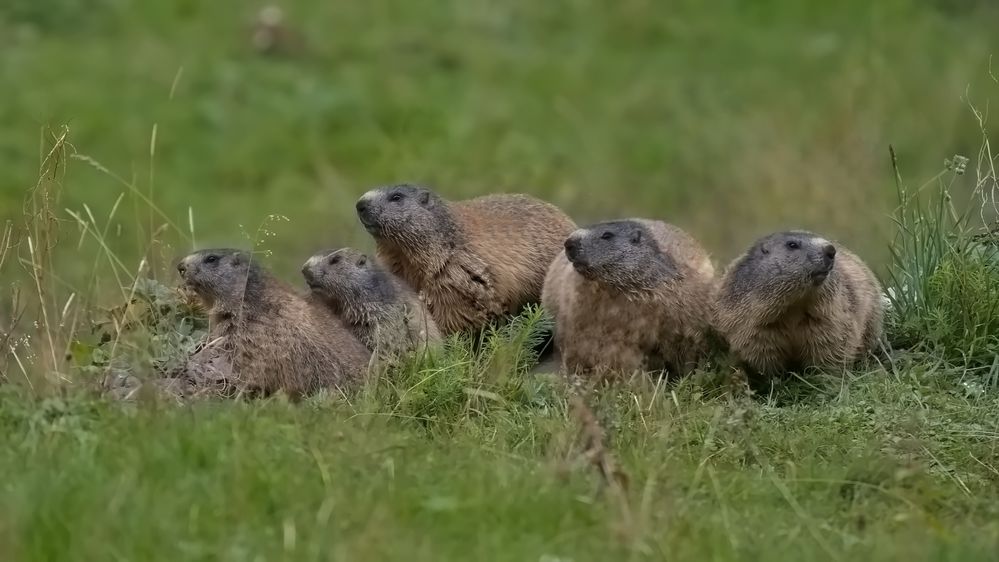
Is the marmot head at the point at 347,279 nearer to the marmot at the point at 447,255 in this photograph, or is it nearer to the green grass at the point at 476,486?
the marmot at the point at 447,255

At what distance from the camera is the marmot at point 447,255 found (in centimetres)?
807

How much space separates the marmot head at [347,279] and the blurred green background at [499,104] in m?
4.65

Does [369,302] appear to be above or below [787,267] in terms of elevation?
below

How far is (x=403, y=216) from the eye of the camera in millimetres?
8070

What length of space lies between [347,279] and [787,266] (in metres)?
2.23

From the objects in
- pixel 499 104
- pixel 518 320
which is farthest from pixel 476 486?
pixel 499 104

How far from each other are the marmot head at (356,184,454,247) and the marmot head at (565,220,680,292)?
2.88 feet

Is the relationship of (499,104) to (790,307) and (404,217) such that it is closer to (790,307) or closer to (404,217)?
(404,217)

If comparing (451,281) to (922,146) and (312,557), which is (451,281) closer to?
(312,557)

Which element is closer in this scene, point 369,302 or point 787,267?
point 787,267

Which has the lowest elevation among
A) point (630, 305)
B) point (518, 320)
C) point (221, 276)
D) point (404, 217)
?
A: point (518, 320)

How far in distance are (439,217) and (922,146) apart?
8.29 m

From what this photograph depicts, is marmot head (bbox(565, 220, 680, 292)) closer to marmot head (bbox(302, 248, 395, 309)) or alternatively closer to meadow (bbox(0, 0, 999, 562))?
meadow (bbox(0, 0, 999, 562))

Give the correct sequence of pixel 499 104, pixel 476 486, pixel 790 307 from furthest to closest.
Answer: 1. pixel 499 104
2. pixel 790 307
3. pixel 476 486
